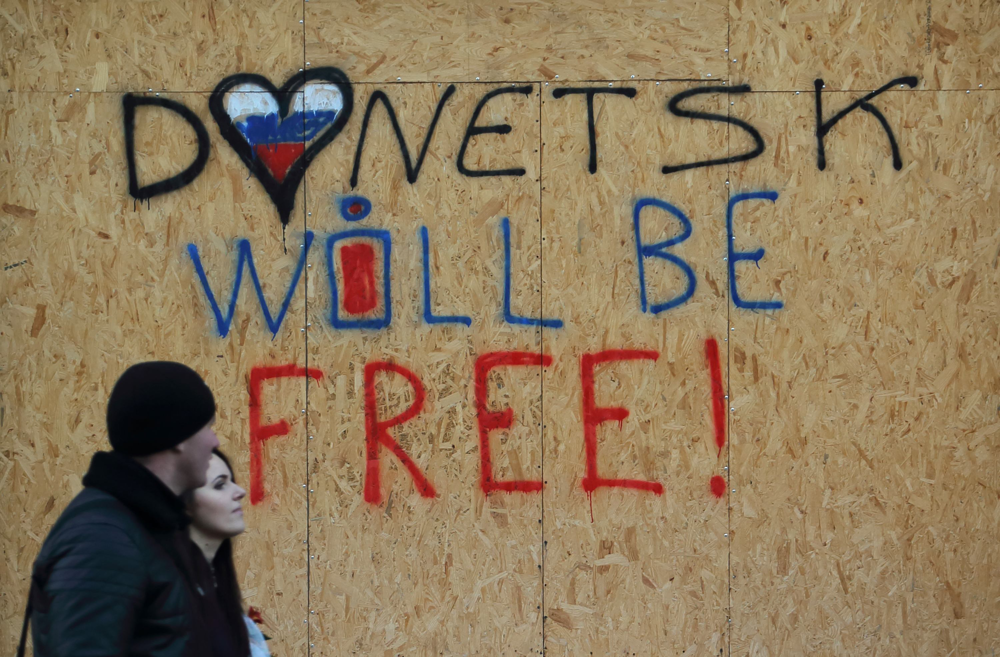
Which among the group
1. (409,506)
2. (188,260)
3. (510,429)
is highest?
(188,260)

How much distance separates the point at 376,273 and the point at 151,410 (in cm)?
268

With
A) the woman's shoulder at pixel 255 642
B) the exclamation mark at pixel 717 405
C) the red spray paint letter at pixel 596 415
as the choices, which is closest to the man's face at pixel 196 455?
the woman's shoulder at pixel 255 642

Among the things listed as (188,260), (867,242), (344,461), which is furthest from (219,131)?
(867,242)

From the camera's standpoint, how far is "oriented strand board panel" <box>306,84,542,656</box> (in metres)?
4.79

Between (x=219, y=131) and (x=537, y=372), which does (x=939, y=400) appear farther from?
(x=219, y=131)

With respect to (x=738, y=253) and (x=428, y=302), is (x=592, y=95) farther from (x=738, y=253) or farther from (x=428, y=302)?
(x=428, y=302)

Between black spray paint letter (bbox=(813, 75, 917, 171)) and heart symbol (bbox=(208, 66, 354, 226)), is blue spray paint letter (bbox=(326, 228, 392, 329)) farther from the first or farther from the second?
black spray paint letter (bbox=(813, 75, 917, 171))

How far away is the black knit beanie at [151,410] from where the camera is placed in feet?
7.08

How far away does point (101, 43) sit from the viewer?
475cm

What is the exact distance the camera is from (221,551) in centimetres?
252

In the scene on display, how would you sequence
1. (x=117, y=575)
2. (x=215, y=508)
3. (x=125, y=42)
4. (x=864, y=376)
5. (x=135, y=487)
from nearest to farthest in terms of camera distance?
(x=117, y=575), (x=135, y=487), (x=215, y=508), (x=125, y=42), (x=864, y=376)

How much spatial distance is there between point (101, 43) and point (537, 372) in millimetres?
2665

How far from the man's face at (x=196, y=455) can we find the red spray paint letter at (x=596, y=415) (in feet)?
8.93

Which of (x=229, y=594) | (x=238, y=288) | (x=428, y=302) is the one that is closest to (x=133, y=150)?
(x=238, y=288)
